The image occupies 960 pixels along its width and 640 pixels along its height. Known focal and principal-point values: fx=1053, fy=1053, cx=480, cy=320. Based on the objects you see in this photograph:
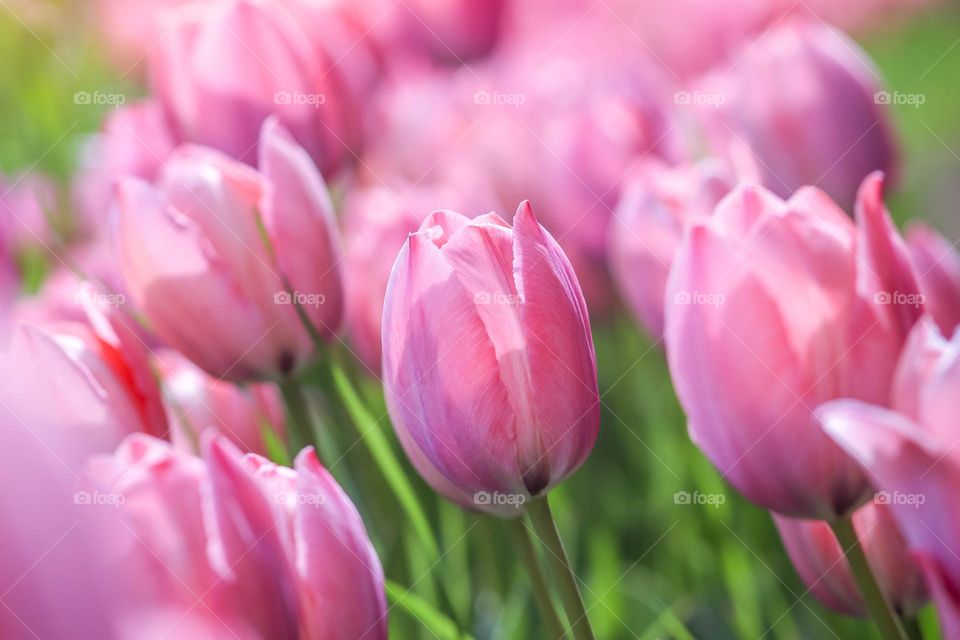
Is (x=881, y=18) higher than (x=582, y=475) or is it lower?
higher

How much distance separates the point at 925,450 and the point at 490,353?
0.15 metres

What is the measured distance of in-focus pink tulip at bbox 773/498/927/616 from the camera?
0.38 meters

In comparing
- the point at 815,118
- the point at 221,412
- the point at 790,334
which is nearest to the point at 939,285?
the point at 790,334

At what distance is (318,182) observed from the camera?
19.1 inches

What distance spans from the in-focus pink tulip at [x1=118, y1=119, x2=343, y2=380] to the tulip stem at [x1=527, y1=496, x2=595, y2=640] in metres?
0.14

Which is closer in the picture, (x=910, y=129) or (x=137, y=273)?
(x=137, y=273)

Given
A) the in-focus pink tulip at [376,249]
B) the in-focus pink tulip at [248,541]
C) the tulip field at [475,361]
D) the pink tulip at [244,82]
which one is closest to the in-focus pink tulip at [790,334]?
the tulip field at [475,361]

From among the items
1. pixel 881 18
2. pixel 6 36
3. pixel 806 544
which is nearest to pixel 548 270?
pixel 806 544

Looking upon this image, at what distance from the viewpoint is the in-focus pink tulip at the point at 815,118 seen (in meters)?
0.62

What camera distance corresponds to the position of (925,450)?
0.85 feet

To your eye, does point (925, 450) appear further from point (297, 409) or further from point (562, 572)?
point (297, 409)

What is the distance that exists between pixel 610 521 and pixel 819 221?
367 millimetres

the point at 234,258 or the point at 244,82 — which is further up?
the point at 244,82

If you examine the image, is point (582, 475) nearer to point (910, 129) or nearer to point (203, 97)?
point (203, 97)
